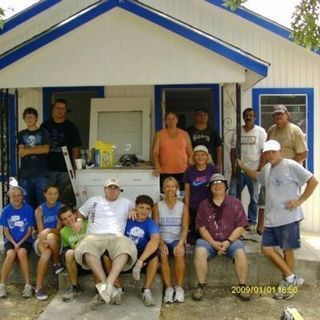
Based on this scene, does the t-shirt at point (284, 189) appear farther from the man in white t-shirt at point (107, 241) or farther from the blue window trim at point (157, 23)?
the man in white t-shirt at point (107, 241)

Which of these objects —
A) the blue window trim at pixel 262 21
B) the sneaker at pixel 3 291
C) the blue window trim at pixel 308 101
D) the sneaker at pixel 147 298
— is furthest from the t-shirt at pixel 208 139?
the sneaker at pixel 3 291

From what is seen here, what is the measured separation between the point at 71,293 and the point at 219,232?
174 centimetres

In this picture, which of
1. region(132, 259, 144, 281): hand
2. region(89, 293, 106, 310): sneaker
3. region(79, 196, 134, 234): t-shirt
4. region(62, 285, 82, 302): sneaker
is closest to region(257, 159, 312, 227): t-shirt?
region(132, 259, 144, 281): hand

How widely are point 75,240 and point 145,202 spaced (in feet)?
2.91

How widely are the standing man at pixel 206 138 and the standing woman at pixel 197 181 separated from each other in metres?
0.87

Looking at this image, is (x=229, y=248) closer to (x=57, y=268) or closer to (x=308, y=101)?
(x=57, y=268)

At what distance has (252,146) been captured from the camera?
6.58 m

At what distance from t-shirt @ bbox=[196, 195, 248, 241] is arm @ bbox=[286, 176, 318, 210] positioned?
53 cm

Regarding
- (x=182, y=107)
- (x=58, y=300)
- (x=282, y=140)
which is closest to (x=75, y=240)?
(x=58, y=300)

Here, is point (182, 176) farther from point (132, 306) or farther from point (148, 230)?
point (132, 306)

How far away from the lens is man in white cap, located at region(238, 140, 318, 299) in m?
5.14

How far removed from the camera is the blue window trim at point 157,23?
18.5 feet

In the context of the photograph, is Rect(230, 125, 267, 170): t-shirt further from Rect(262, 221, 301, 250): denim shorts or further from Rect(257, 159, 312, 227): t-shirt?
Rect(262, 221, 301, 250): denim shorts

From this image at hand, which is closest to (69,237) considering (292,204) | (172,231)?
(172,231)
